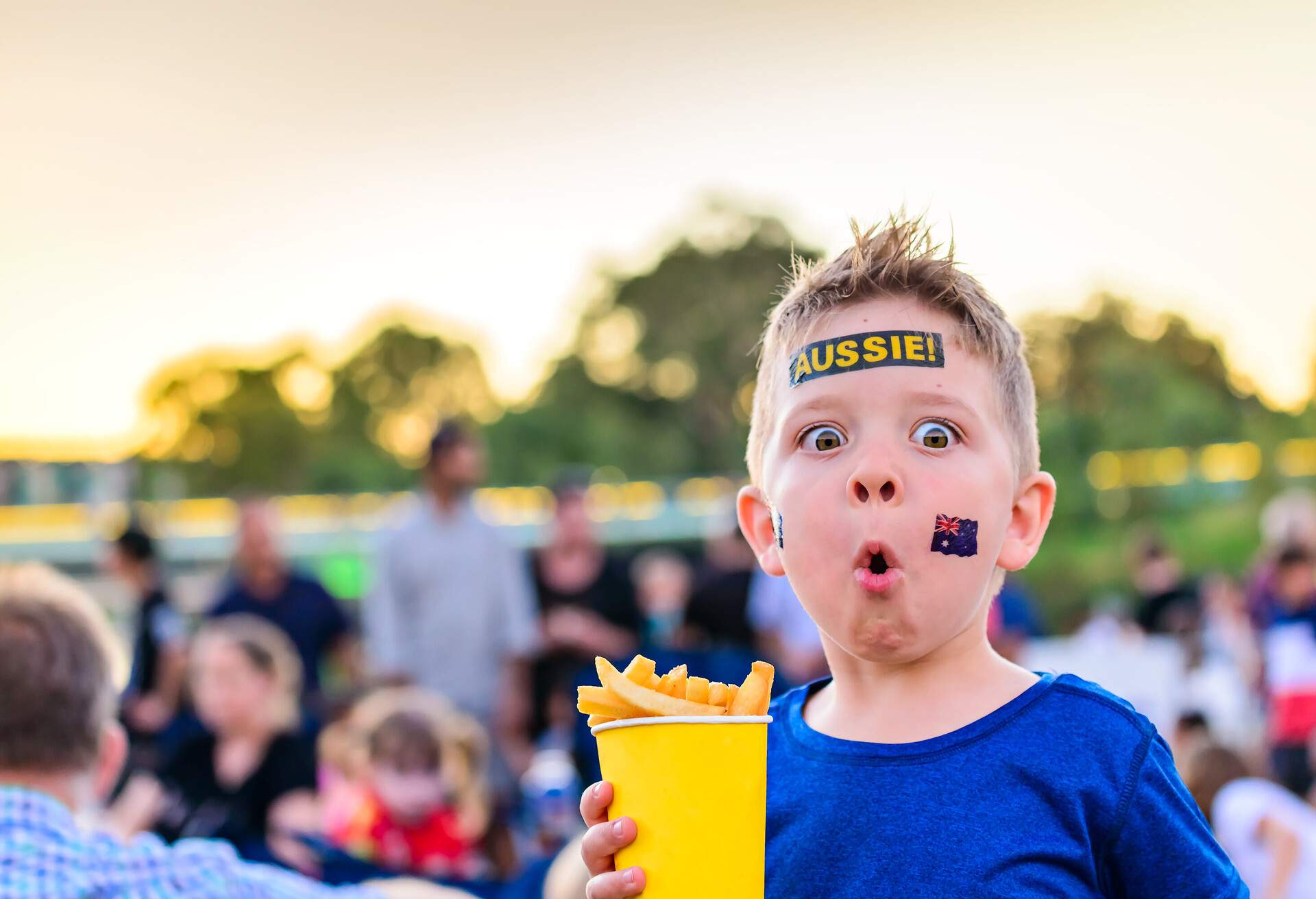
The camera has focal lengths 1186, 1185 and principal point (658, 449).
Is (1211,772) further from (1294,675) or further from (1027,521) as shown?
(1027,521)

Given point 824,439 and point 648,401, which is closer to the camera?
point 824,439

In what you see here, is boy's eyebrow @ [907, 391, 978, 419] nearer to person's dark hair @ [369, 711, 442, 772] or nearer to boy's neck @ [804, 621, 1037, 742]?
boy's neck @ [804, 621, 1037, 742]

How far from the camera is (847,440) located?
1484mm

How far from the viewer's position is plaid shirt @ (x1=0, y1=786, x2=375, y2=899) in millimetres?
2180

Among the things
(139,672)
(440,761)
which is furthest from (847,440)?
(139,672)

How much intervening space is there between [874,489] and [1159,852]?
546mm

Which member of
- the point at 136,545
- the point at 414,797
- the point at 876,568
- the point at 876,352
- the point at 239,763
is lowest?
the point at 414,797

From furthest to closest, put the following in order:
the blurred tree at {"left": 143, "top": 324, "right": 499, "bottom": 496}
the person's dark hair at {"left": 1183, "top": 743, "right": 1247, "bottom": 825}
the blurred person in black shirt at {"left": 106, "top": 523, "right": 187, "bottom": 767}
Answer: the blurred tree at {"left": 143, "top": 324, "right": 499, "bottom": 496}
the blurred person in black shirt at {"left": 106, "top": 523, "right": 187, "bottom": 767}
the person's dark hair at {"left": 1183, "top": 743, "right": 1247, "bottom": 825}

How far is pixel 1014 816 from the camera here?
1.42 m

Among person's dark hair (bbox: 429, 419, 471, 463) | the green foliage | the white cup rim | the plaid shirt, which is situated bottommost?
the plaid shirt

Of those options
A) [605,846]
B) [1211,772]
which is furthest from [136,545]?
[605,846]

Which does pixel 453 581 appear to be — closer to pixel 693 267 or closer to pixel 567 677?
pixel 567 677

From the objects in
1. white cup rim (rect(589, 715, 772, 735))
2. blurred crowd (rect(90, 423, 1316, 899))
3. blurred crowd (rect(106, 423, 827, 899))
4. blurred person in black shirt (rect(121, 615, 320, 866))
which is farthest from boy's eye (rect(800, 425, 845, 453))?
blurred person in black shirt (rect(121, 615, 320, 866))

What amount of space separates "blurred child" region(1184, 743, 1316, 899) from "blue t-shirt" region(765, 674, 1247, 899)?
10.1ft
